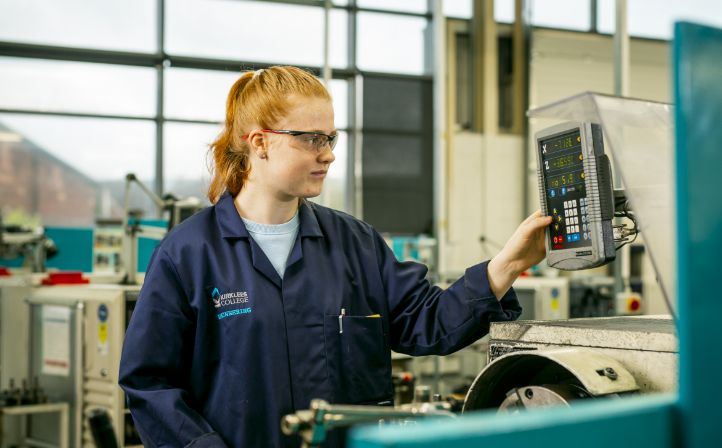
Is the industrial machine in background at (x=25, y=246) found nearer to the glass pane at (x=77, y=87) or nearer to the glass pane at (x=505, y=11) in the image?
the glass pane at (x=77, y=87)

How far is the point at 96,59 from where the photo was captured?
19.6 feet

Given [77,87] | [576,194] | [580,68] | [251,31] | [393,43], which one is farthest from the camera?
[580,68]

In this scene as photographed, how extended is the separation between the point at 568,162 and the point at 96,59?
220 inches

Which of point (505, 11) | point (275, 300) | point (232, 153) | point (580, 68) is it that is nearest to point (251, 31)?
point (505, 11)

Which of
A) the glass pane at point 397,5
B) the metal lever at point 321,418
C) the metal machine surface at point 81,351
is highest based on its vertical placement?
the glass pane at point 397,5

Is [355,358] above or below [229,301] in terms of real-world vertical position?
below

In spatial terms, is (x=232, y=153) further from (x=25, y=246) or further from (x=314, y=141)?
(x=25, y=246)

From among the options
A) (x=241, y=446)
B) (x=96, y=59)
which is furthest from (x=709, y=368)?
(x=96, y=59)

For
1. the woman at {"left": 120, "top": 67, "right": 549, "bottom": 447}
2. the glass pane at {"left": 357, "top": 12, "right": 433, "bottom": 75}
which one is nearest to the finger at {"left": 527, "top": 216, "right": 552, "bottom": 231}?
the woman at {"left": 120, "top": 67, "right": 549, "bottom": 447}

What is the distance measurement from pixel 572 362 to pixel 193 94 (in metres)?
5.68

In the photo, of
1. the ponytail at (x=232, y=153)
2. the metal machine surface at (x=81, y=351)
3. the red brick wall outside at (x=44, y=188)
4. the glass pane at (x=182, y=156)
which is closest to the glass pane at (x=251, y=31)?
the glass pane at (x=182, y=156)

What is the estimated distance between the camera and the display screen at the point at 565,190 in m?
1.01

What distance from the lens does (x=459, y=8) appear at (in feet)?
23.2

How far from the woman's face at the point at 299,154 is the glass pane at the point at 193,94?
16.2 feet
